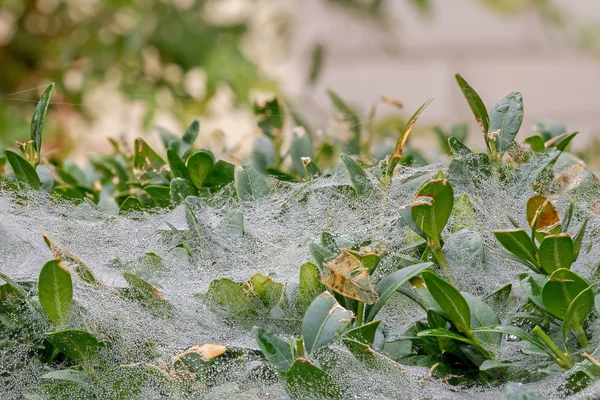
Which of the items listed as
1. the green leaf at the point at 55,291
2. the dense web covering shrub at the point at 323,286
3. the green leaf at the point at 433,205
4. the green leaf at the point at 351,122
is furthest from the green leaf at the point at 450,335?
the green leaf at the point at 351,122

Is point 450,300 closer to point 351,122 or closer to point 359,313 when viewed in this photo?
point 359,313

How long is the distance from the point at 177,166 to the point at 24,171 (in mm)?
189

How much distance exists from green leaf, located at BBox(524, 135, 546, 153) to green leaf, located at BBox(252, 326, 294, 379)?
→ 1.46ft

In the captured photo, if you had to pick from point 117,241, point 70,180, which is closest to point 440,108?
point 70,180

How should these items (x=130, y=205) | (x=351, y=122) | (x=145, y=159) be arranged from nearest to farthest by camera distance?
(x=130, y=205) → (x=145, y=159) → (x=351, y=122)

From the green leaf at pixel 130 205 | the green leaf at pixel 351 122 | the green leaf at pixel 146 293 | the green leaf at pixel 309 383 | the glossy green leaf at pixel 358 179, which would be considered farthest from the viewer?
the green leaf at pixel 351 122

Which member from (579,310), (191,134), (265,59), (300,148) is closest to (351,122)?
(300,148)

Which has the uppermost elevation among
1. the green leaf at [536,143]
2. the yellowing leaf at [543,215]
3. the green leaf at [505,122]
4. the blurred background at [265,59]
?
the green leaf at [505,122]

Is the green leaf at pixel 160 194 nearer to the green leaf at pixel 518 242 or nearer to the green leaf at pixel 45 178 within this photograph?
the green leaf at pixel 45 178

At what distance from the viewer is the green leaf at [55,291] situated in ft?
2.12

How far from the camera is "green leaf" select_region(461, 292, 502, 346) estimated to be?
66cm

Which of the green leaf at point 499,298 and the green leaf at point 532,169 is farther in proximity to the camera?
the green leaf at point 532,169

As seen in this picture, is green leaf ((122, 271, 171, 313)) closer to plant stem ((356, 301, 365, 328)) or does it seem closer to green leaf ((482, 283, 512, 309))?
plant stem ((356, 301, 365, 328))

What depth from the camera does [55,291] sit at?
2.16 feet
